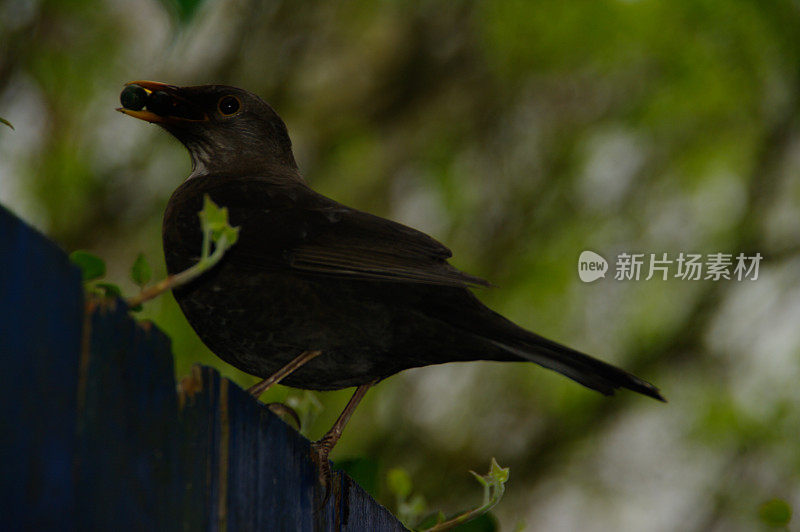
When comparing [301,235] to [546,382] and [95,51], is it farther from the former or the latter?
[546,382]

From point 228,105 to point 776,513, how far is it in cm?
192

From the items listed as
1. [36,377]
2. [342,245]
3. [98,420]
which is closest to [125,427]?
[98,420]

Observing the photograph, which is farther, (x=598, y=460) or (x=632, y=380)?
(x=598, y=460)

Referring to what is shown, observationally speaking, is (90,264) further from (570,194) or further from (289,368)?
(570,194)

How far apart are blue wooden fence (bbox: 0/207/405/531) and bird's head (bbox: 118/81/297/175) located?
1420 millimetres

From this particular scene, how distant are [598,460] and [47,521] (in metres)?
7.30

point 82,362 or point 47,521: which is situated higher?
point 82,362

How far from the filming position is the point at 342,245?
2.19 meters

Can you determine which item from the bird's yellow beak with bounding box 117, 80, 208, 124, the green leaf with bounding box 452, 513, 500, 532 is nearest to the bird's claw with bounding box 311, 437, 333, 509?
the green leaf with bounding box 452, 513, 500, 532

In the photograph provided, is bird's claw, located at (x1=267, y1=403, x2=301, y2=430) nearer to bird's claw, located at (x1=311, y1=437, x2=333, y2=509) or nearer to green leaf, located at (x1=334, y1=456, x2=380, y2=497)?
green leaf, located at (x1=334, y1=456, x2=380, y2=497)

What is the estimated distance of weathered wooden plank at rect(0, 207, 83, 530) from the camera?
35.5 inches

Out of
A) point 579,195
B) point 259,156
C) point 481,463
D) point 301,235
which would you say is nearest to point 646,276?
point 579,195

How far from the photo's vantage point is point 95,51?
614 cm

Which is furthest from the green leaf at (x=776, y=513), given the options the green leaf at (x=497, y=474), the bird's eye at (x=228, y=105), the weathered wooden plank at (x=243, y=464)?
the bird's eye at (x=228, y=105)
